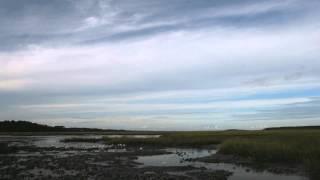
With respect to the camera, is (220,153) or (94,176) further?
(220,153)

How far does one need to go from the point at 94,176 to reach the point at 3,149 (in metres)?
35.2

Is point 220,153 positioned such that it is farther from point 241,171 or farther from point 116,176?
point 116,176

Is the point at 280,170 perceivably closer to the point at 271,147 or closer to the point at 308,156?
the point at 308,156

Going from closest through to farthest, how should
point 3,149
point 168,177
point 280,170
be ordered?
point 168,177
point 280,170
point 3,149

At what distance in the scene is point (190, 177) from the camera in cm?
3169

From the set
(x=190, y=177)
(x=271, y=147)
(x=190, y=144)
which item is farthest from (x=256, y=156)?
(x=190, y=144)

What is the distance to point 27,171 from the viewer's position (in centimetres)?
3616

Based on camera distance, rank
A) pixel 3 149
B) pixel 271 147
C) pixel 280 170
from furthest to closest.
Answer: pixel 3 149 < pixel 271 147 < pixel 280 170

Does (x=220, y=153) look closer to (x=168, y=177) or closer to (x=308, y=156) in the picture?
(x=308, y=156)

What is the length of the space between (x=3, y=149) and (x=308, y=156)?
138 feet

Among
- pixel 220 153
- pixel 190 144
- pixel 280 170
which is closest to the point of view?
pixel 280 170

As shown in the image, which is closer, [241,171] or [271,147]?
[241,171]

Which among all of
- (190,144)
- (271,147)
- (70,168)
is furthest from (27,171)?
(190,144)

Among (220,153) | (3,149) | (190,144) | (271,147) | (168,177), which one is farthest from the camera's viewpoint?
→ (190,144)
